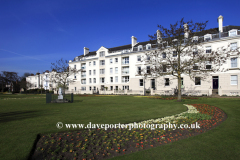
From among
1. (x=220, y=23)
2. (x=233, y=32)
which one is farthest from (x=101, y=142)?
(x=220, y=23)

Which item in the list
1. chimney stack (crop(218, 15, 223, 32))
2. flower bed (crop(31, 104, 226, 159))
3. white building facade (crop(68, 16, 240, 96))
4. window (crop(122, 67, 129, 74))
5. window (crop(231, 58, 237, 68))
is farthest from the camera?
window (crop(122, 67, 129, 74))

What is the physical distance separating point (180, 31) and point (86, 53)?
160ft

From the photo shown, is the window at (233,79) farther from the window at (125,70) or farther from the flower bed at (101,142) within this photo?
the flower bed at (101,142)

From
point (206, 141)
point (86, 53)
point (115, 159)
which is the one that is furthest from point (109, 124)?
point (86, 53)

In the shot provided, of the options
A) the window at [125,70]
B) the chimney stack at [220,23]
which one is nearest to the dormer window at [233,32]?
the chimney stack at [220,23]

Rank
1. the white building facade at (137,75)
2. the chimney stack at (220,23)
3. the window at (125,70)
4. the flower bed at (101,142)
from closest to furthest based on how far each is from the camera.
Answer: the flower bed at (101,142), the white building facade at (137,75), the chimney stack at (220,23), the window at (125,70)

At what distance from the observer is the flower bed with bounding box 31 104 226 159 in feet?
16.1

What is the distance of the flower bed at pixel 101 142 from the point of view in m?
4.90

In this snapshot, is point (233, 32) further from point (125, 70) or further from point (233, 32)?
point (125, 70)

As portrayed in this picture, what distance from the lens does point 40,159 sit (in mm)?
4605

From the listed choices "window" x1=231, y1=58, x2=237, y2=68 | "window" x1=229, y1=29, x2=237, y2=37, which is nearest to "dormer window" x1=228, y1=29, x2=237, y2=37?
"window" x1=229, y1=29, x2=237, y2=37

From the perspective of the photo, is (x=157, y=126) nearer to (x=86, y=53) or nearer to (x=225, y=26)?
(x=225, y=26)

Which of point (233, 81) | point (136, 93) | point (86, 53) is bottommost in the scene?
point (136, 93)

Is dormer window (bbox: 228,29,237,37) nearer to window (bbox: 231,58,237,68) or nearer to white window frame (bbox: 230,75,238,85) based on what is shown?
window (bbox: 231,58,237,68)
